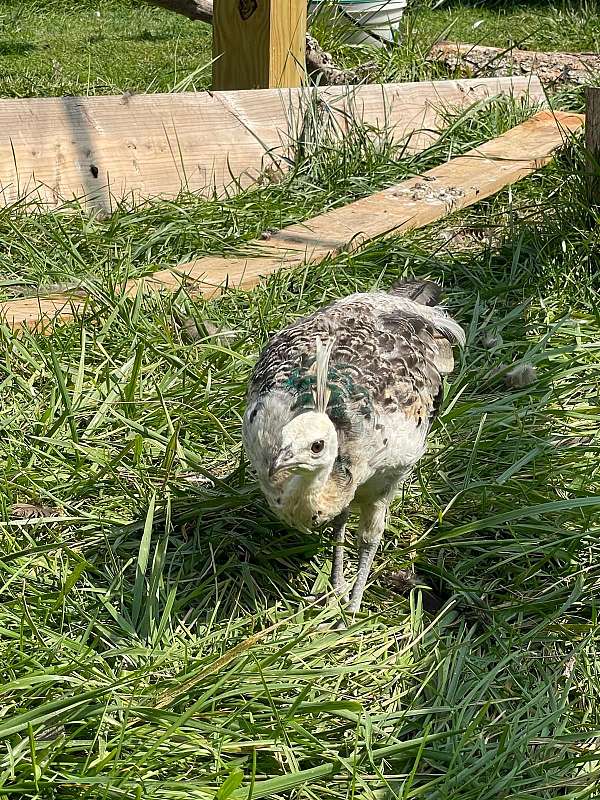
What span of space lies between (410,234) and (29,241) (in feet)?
5.45

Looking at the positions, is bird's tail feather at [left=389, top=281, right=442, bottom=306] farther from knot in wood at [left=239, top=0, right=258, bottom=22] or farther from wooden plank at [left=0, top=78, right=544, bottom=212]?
knot in wood at [left=239, top=0, right=258, bottom=22]

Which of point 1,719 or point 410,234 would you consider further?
point 410,234

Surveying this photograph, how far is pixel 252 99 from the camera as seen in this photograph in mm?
5273

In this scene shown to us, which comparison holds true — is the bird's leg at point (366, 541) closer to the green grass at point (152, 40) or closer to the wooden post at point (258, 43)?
the wooden post at point (258, 43)

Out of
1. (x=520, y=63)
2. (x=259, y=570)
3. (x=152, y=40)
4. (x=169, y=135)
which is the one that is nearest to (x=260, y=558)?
(x=259, y=570)

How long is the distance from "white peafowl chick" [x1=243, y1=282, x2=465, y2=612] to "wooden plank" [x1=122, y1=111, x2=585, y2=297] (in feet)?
3.96

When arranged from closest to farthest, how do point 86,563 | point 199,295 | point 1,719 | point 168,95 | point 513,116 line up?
point 1,719 < point 86,563 < point 199,295 < point 168,95 < point 513,116

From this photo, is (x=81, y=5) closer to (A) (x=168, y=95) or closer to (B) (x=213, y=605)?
(A) (x=168, y=95)

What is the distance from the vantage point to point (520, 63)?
6.91 metres

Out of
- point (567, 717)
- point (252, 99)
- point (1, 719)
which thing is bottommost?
point (567, 717)

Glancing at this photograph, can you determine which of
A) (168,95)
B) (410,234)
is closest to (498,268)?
(410,234)

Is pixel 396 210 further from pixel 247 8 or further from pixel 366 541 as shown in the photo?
pixel 366 541

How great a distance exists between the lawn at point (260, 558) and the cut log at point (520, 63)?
2.22 metres

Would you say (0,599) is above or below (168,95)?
below
